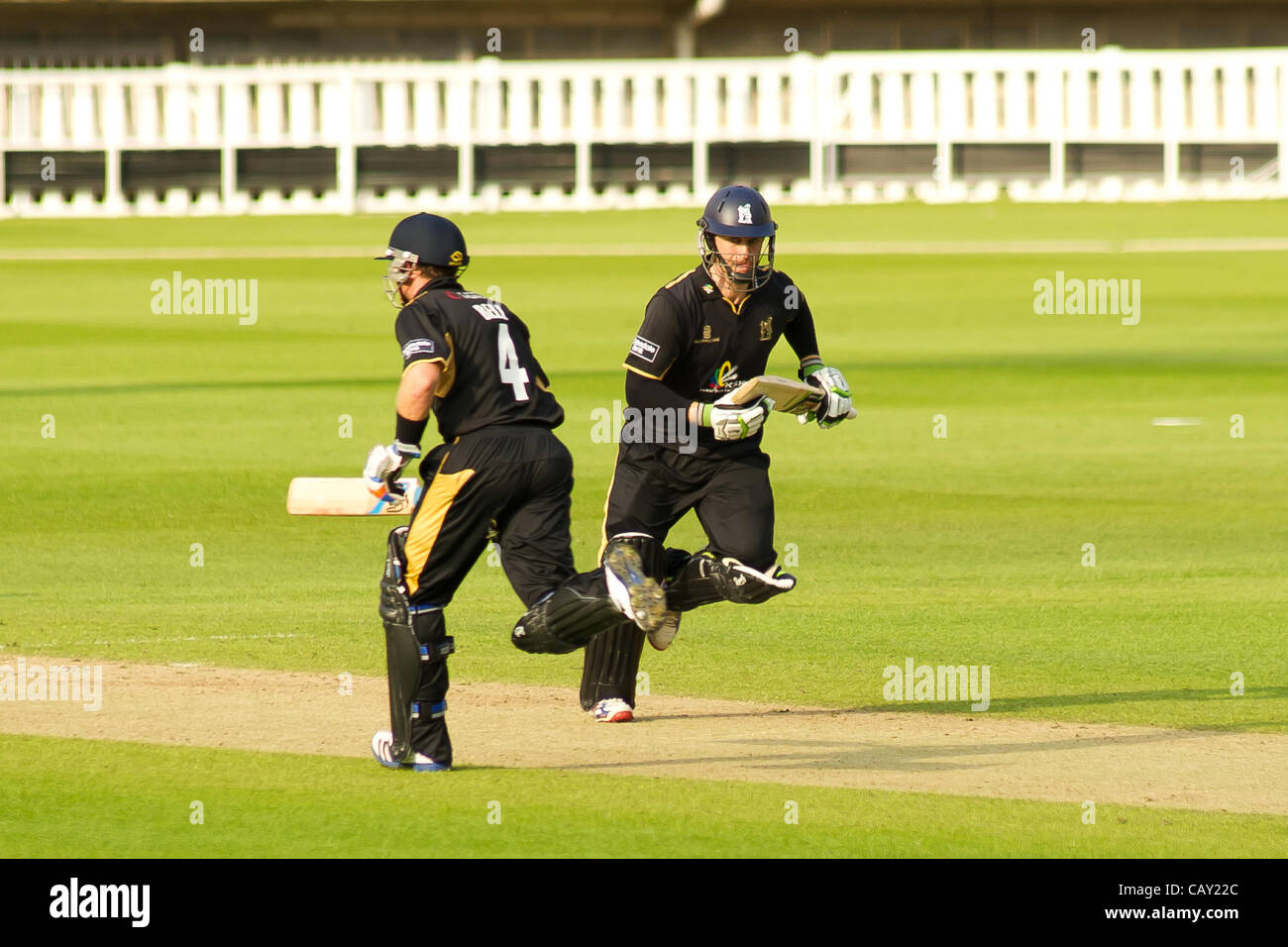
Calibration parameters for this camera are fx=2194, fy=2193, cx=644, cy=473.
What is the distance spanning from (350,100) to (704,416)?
77.6 feet

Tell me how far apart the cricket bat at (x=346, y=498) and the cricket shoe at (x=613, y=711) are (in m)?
1.28

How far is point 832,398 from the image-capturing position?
8.67 m

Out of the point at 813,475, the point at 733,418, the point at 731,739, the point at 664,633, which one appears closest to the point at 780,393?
the point at 733,418

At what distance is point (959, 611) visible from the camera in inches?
441

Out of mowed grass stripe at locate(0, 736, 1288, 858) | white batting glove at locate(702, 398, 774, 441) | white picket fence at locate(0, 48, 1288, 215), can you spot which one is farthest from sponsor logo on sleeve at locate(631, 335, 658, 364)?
white picket fence at locate(0, 48, 1288, 215)

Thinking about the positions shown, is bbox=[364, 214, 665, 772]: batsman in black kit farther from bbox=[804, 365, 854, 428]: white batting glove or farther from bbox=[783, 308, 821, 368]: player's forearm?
bbox=[783, 308, 821, 368]: player's forearm

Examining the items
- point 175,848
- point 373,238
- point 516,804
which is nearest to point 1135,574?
point 516,804

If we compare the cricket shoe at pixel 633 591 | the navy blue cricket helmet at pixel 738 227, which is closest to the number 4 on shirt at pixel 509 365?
the cricket shoe at pixel 633 591

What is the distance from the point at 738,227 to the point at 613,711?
1.98 m

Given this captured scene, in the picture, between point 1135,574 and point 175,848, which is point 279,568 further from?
point 175,848

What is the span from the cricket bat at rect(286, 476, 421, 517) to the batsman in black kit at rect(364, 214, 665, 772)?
0.07 metres

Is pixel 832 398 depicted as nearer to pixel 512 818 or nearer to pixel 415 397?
pixel 415 397

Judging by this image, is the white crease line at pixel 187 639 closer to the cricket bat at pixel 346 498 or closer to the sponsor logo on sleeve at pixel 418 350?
the cricket bat at pixel 346 498
